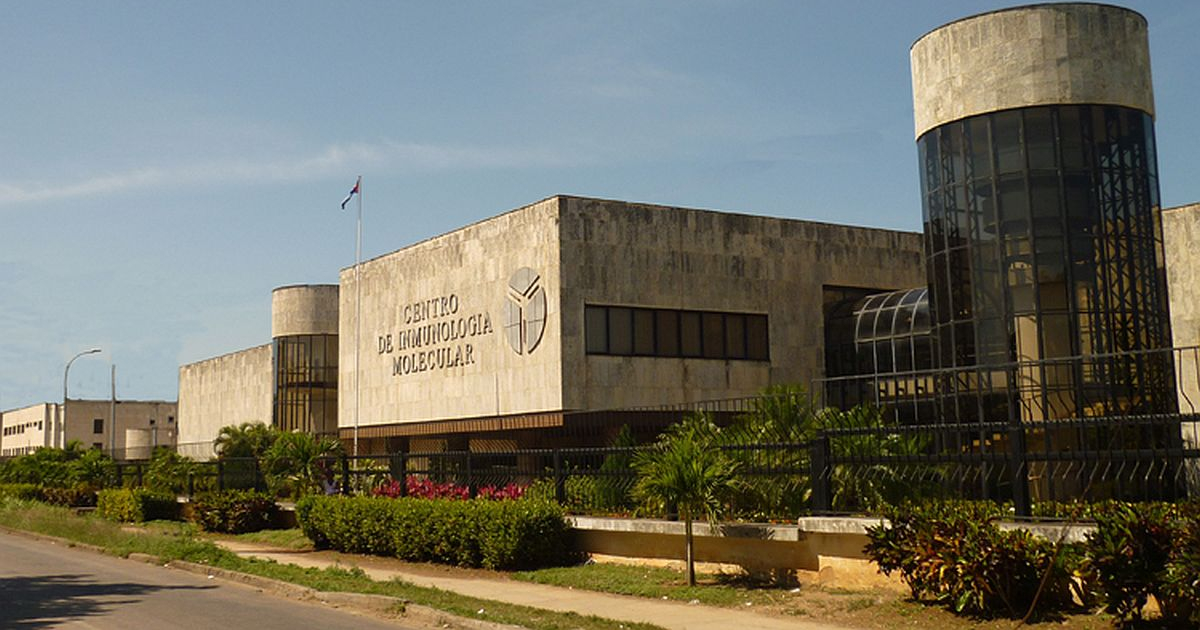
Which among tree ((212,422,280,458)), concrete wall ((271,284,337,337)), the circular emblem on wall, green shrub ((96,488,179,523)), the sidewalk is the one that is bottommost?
the sidewalk

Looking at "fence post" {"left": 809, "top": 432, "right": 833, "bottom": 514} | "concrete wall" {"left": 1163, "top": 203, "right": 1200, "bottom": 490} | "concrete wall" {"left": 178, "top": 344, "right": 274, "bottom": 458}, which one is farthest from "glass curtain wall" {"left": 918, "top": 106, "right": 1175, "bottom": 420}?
"concrete wall" {"left": 178, "top": 344, "right": 274, "bottom": 458}

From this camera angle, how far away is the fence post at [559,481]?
19766 millimetres

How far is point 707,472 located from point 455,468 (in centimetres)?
776

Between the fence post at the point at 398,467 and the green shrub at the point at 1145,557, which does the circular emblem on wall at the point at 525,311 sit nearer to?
the fence post at the point at 398,467

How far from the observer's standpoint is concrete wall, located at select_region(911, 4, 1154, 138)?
23.2 meters

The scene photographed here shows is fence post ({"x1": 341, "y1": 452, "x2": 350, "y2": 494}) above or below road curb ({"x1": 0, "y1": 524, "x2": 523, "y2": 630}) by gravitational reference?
above

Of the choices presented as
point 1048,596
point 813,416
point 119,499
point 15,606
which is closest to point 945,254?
point 813,416

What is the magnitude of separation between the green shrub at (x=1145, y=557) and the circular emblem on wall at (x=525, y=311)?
23281mm

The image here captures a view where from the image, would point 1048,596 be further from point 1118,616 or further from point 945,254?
point 945,254

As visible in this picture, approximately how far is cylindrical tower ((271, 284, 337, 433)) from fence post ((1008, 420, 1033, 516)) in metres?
45.8

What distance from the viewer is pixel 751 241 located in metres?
36.9

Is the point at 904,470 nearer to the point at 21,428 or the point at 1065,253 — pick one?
the point at 1065,253

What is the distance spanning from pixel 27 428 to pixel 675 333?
97.1 meters

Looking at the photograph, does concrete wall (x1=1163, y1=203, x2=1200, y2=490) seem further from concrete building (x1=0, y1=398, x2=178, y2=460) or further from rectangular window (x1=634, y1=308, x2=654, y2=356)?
concrete building (x1=0, y1=398, x2=178, y2=460)
